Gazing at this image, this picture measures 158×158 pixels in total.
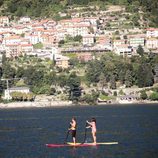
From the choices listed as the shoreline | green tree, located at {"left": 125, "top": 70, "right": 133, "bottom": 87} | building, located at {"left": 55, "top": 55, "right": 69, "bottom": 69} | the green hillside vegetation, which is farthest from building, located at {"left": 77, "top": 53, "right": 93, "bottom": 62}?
the shoreline

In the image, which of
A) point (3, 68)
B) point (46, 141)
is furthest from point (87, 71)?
point (46, 141)

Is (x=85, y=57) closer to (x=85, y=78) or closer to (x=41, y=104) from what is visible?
(x=85, y=78)

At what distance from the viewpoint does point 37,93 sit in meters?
169

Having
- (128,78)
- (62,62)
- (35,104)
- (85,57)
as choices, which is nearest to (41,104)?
(35,104)

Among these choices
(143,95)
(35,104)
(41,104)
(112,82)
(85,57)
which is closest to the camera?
(143,95)

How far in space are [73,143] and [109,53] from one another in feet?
463

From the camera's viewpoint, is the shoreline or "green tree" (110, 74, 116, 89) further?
"green tree" (110, 74, 116, 89)

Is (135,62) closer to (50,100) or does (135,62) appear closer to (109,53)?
(109,53)

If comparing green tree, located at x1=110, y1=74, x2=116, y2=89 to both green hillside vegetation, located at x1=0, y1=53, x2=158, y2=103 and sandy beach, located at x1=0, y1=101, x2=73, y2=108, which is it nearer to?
green hillside vegetation, located at x1=0, y1=53, x2=158, y2=103

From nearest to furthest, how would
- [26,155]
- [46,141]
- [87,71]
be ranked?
[26,155] < [46,141] < [87,71]

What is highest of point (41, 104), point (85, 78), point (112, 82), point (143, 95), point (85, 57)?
point (85, 57)

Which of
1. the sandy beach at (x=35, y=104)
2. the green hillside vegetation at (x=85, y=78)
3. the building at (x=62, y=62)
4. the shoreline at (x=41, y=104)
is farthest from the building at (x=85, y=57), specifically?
the shoreline at (x=41, y=104)

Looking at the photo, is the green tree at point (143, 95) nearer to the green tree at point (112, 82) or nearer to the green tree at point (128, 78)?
the green tree at point (128, 78)

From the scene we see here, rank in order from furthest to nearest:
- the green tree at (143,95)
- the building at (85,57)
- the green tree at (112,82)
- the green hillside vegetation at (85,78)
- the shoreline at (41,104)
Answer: the building at (85,57) → the green tree at (112,82) → the green hillside vegetation at (85,78) → the shoreline at (41,104) → the green tree at (143,95)
